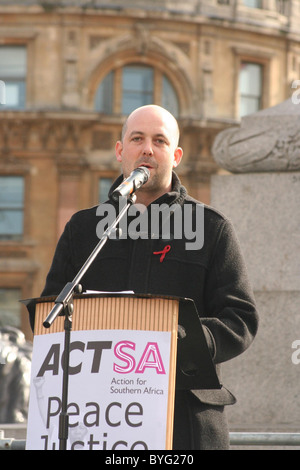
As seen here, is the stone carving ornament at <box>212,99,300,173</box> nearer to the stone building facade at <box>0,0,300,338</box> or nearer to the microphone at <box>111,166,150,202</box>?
the microphone at <box>111,166,150,202</box>

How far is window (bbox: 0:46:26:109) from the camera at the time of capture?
34.1 metres

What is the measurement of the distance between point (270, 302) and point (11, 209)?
2771 cm

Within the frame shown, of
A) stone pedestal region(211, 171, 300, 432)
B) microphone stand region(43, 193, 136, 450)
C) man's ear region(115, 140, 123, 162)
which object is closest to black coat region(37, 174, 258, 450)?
man's ear region(115, 140, 123, 162)

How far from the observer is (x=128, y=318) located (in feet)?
11.5

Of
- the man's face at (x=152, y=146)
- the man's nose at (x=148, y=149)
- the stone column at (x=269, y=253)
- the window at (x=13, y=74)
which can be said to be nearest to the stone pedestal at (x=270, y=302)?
the stone column at (x=269, y=253)

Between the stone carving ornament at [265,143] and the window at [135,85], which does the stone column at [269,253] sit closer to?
the stone carving ornament at [265,143]

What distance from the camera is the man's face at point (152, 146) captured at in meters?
3.98

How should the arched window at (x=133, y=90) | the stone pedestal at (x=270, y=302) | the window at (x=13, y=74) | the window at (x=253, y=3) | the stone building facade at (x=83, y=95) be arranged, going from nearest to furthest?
the stone pedestal at (x=270, y=302) → the stone building facade at (x=83, y=95) → the window at (x=13, y=74) → the arched window at (x=133, y=90) → the window at (x=253, y=3)

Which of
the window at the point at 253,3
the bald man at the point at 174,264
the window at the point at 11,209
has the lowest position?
the bald man at the point at 174,264

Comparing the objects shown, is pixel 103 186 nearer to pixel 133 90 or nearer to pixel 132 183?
pixel 133 90

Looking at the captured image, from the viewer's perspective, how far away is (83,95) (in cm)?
3388

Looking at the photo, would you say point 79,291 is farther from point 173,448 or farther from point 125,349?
point 173,448

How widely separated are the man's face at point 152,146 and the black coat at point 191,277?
0.07m

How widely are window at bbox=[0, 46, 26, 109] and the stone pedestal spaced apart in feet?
91.5
